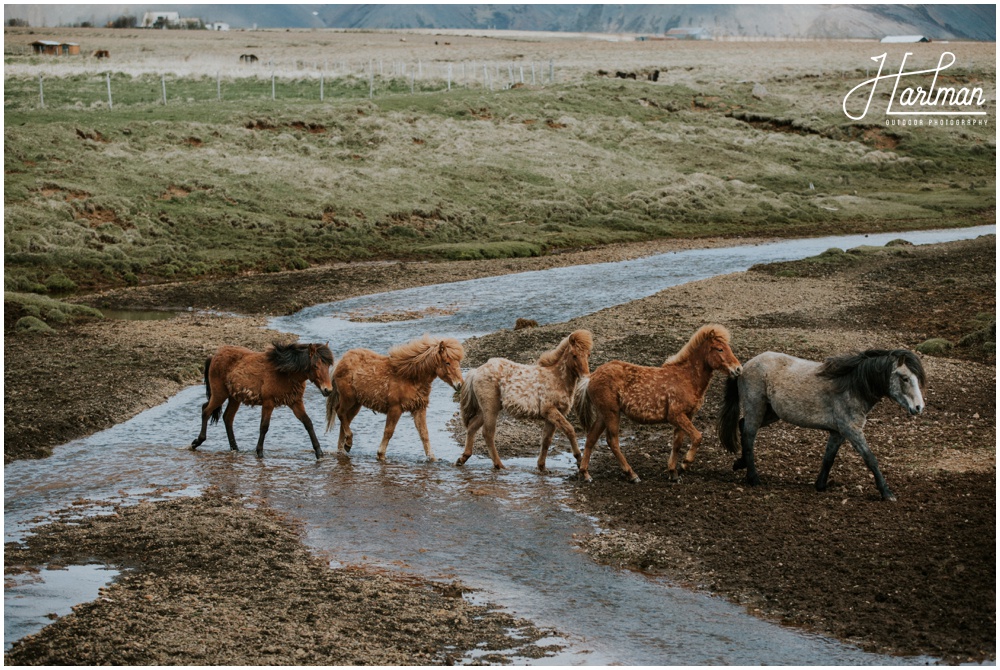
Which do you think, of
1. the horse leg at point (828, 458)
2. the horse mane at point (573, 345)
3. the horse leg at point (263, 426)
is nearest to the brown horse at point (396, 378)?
the horse leg at point (263, 426)

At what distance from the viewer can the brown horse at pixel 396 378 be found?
14820 mm

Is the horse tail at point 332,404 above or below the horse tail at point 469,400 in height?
below

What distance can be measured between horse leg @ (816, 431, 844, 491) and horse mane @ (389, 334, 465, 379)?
4986 millimetres

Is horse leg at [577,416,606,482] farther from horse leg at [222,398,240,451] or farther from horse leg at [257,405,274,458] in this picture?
horse leg at [222,398,240,451]

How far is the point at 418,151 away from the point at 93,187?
15.9 m

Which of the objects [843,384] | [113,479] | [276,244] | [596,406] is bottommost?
[276,244]

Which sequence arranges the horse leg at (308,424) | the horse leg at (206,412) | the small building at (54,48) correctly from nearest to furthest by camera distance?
the horse leg at (308,424) < the horse leg at (206,412) < the small building at (54,48)

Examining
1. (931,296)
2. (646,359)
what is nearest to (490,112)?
(931,296)

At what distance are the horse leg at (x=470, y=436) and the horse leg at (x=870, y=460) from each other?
4.87m

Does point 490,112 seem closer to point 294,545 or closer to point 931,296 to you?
point 931,296

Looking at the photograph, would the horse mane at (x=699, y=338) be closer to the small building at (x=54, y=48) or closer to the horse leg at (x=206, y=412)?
the horse leg at (x=206, y=412)

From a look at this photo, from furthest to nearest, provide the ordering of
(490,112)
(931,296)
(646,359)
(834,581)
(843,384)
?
(490,112) → (931,296) → (646,359) → (843,384) → (834,581)

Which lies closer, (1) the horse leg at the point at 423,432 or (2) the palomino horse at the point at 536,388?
(2) the palomino horse at the point at 536,388

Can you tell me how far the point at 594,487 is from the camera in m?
13.5
